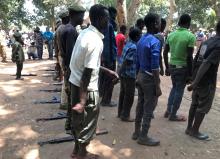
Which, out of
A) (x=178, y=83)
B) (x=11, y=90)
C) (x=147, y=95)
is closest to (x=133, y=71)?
(x=178, y=83)

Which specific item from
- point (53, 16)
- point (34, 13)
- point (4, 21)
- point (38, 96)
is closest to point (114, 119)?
point (38, 96)

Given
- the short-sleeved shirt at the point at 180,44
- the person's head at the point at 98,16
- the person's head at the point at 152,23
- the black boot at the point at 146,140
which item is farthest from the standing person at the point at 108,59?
the person's head at the point at 98,16

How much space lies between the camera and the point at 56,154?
4.96 metres

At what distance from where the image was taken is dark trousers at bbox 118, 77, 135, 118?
20.5 feet

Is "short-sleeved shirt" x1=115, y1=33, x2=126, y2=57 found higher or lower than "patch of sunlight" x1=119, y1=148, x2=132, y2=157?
higher

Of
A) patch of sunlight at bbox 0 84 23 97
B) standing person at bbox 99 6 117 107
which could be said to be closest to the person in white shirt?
standing person at bbox 99 6 117 107

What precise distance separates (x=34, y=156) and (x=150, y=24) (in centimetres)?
245

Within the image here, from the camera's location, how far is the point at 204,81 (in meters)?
5.30

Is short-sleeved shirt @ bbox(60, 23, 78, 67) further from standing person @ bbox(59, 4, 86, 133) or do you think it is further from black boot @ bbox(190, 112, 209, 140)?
black boot @ bbox(190, 112, 209, 140)

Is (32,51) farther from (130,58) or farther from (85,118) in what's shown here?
(85,118)

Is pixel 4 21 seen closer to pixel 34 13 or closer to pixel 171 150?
pixel 34 13

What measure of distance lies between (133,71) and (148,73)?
1146 millimetres

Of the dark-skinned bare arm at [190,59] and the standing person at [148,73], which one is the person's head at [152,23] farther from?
the dark-skinned bare arm at [190,59]

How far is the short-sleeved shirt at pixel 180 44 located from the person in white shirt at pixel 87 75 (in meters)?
2.13
